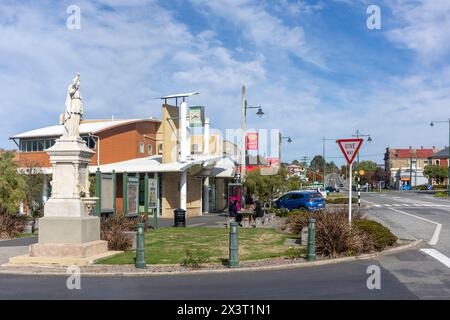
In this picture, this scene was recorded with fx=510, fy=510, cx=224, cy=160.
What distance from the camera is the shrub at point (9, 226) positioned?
20362mm

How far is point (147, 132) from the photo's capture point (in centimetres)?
4281

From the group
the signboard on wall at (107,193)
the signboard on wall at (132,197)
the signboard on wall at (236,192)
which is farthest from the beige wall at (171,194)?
the signboard on wall at (107,193)

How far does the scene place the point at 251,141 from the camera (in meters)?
44.8

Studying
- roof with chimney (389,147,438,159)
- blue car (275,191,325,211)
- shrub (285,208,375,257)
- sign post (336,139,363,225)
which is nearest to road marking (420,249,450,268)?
shrub (285,208,375,257)

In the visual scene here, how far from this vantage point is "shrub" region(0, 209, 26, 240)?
66.8 ft

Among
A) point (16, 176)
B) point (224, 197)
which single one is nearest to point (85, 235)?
point (16, 176)

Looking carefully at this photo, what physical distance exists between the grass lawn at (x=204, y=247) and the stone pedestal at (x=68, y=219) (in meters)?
0.73

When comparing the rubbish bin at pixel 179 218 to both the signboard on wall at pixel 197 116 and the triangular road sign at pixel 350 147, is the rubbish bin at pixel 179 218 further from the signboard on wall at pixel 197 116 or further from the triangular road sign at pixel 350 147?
the signboard on wall at pixel 197 116

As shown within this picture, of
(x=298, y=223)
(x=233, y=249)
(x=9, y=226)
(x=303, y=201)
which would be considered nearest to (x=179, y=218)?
(x=9, y=226)

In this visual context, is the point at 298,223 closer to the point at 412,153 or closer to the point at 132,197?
the point at 132,197

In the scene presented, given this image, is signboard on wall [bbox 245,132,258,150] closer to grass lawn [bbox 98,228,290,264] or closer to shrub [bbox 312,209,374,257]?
grass lawn [bbox 98,228,290,264]

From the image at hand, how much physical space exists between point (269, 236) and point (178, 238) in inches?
126

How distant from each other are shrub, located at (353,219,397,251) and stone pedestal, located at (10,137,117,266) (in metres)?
6.90
